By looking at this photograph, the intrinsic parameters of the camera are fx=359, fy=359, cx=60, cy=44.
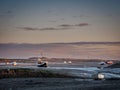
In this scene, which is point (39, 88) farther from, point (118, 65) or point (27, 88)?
point (118, 65)

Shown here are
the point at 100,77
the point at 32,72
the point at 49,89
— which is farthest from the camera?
the point at 32,72

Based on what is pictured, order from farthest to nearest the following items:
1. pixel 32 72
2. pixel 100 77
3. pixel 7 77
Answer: pixel 32 72, pixel 7 77, pixel 100 77

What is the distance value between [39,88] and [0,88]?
3.81 meters

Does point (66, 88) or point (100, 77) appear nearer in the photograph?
point (66, 88)

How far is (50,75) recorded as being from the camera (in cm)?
5509

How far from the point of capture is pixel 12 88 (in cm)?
3556

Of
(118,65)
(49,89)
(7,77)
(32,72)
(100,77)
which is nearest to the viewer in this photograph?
(49,89)

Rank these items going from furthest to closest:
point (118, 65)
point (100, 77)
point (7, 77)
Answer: point (118, 65) < point (7, 77) < point (100, 77)

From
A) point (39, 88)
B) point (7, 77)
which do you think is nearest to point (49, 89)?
point (39, 88)

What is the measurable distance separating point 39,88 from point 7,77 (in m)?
17.7

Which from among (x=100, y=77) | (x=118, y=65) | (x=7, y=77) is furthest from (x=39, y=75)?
(x=118, y=65)

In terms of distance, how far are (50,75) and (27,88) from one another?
64.0 ft

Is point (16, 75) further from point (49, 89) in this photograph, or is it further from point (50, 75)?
point (49, 89)

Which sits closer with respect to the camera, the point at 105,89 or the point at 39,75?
Answer: the point at 105,89
